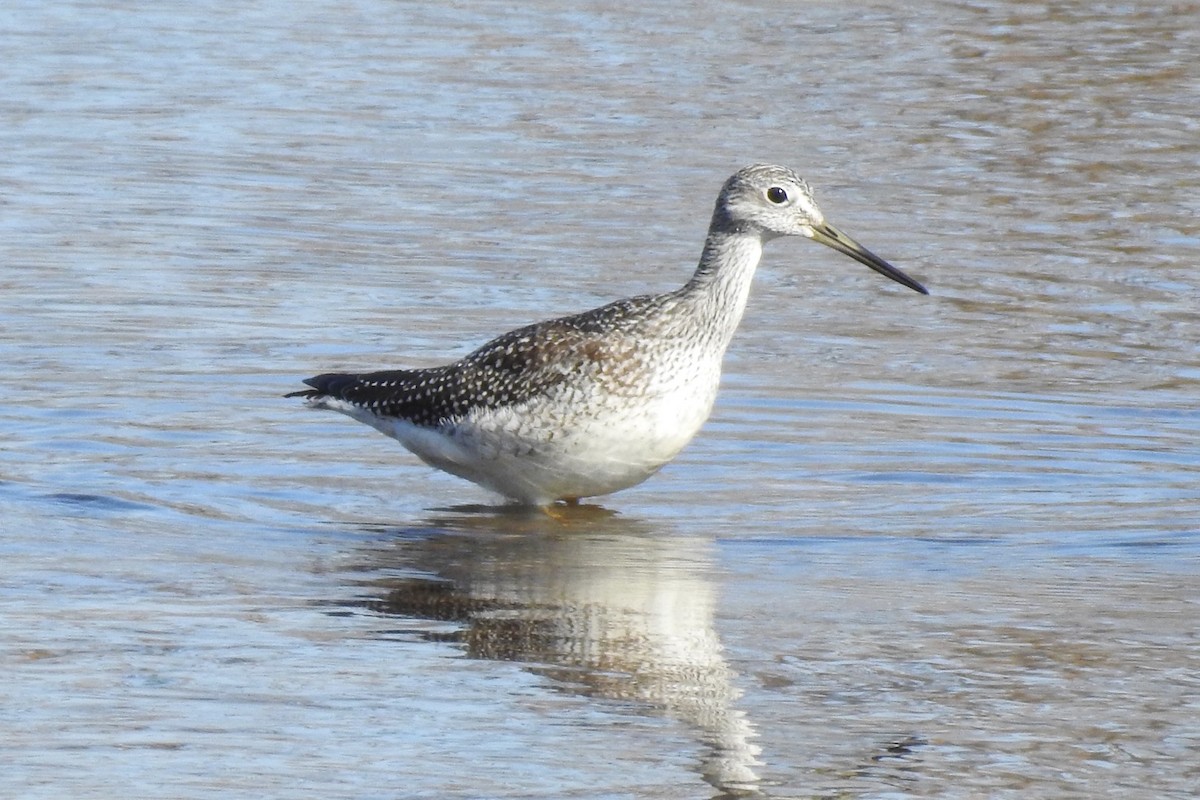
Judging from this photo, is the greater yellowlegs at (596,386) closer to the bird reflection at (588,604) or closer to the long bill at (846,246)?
the long bill at (846,246)

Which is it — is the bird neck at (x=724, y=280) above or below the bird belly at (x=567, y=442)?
above

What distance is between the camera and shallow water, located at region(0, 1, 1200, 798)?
6016mm

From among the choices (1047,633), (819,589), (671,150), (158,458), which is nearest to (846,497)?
(819,589)

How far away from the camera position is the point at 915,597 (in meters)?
7.50

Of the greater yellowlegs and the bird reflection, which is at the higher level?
the greater yellowlegs

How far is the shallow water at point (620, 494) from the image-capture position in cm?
602

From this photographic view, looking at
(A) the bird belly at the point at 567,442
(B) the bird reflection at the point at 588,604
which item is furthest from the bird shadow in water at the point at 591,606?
(A) the bird belly at the point at 567,442

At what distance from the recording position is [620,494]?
31.1 ft

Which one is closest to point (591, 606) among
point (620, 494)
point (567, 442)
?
point (567, 442)

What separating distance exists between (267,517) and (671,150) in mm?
6903

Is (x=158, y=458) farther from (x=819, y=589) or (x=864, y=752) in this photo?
(x=864, y=752)

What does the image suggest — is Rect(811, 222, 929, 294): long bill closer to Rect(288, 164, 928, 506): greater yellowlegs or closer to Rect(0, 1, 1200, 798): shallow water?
Rect(288, 164, 928, 506): greater yellowlegs

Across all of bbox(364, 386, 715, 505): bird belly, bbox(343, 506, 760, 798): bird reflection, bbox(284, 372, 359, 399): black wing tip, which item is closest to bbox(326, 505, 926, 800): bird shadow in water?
bbox(343, 506, 760, 798): bird reflection

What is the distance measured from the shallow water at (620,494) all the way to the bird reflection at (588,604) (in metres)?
0.02
